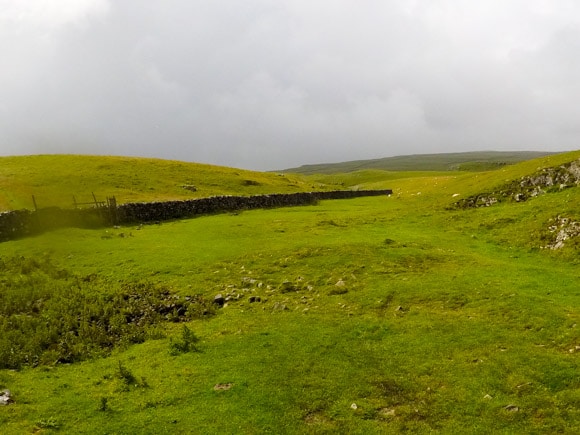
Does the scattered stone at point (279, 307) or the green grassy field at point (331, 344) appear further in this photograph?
the scattered stone at point (279, 307)

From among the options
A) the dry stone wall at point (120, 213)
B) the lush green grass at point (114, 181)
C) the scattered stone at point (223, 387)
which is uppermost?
the lush green grass at point (114, 181)

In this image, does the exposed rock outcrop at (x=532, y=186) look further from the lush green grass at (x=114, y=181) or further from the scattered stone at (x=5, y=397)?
the lush green grass at (x=114, y=181)

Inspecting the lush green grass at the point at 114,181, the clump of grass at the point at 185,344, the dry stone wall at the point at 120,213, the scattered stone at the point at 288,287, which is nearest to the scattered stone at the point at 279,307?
the scattered stone at the point at 288,287

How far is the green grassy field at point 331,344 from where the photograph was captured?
11.9 meters

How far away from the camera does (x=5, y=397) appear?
1321 cm

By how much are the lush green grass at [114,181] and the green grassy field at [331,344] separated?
1282 inches

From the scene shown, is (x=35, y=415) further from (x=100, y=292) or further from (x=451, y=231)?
(x=451, y=231)

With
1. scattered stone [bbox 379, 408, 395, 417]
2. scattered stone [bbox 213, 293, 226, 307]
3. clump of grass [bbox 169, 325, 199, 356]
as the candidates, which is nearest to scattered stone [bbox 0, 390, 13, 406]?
clump of grass [bbox 169, 325, 199, 356]

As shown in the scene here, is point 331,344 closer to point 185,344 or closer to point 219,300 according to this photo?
point 185,344

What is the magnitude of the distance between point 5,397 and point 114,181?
197 ft

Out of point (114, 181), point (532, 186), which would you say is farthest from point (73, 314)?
point (114, 181)

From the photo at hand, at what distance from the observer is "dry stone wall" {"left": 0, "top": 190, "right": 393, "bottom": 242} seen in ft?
125

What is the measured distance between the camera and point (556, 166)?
1463 inches

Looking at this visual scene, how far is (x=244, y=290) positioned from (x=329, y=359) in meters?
7.76
